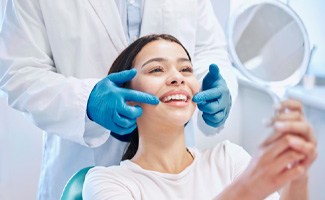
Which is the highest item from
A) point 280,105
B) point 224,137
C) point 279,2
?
point 280,105

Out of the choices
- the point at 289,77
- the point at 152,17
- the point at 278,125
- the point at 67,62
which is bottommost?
the point at 289,77

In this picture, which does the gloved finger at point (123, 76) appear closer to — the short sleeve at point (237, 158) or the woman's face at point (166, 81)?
the woman's face at point (166, 81)

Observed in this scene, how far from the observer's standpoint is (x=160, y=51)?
1.25m

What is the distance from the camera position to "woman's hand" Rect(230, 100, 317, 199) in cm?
64

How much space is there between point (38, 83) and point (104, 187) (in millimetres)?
385

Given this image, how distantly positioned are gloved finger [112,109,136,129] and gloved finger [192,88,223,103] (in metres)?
0.19

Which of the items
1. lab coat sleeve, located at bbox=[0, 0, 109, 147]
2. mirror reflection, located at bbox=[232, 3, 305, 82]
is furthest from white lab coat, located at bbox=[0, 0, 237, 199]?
mirror reflection, located at bbox=[232, 3, 305, 82]

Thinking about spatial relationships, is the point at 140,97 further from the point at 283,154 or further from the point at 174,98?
the point at 283,154

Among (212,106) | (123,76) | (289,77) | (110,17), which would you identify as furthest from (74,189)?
(289,77)

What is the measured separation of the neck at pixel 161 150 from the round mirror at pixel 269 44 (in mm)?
455

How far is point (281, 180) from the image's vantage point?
73cm

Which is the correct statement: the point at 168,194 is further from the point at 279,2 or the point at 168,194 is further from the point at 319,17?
the point at 319,17

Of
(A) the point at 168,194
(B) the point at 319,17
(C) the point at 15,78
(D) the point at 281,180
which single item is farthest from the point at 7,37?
(B) the point at 319,17

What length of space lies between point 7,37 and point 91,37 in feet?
0.86
